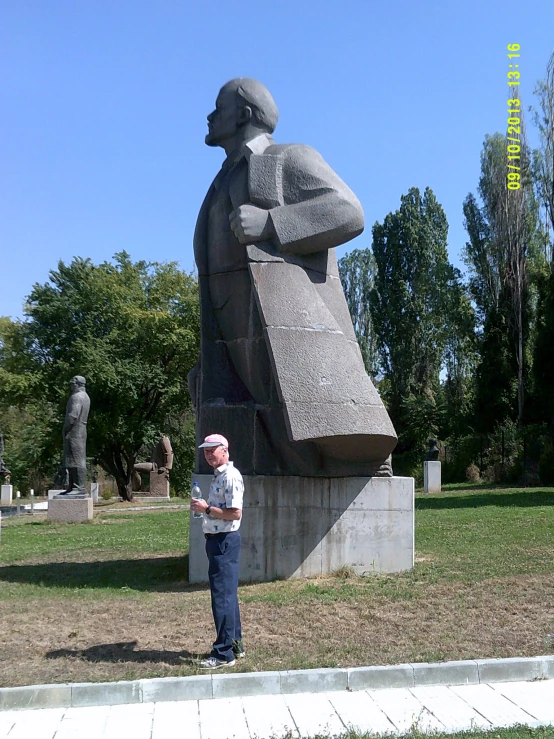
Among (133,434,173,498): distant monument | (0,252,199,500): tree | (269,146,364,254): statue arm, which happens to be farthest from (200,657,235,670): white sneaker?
(133,434,173,498): distant monument

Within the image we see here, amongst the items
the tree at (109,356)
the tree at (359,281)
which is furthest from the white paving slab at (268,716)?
the tree at (359,281)

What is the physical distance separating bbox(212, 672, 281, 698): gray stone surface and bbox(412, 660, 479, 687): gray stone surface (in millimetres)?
826

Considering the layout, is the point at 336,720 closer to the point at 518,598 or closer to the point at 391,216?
the point at 518,598

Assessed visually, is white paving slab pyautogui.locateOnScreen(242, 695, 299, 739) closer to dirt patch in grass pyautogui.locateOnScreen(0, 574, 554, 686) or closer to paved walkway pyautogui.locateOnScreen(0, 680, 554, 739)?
paved walkway pyautogui.locateOnScreen(0, 680, 554, 739)

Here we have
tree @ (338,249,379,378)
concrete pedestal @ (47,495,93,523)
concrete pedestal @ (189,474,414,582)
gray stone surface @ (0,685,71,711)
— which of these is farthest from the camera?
tree @ (338,249,379,378)

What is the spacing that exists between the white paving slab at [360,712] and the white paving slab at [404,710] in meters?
0.04

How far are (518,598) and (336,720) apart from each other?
9.53ft

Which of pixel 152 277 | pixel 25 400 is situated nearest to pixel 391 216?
pixel 152 277

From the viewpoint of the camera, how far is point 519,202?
1379 inches

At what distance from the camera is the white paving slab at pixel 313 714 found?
3.86 meters

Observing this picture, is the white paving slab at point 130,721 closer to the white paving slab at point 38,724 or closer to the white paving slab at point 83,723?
the white paving slab at point 83,723

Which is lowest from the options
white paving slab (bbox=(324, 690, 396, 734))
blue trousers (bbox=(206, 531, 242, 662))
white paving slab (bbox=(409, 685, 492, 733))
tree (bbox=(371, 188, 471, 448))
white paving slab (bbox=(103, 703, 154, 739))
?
white paving slab (bbox=(103, 703, 154, 739))

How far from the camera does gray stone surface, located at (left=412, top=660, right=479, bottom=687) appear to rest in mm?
4547

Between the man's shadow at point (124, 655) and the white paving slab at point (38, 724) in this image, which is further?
the man's shadow at point (124, 655)
